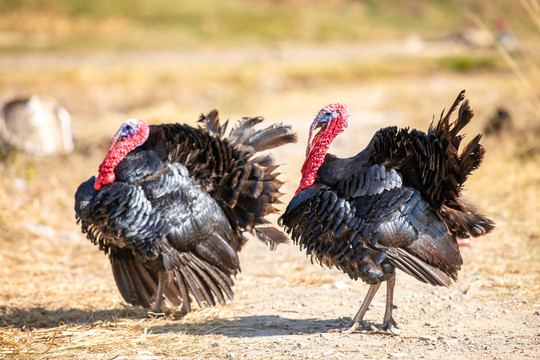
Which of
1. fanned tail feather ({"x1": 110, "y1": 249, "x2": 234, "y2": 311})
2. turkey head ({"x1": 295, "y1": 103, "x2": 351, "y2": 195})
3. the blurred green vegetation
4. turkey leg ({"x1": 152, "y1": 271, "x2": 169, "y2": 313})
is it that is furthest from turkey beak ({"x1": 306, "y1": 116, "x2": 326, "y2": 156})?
the blurred green vegetation

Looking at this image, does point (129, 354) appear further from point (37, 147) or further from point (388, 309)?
point (37, 147)

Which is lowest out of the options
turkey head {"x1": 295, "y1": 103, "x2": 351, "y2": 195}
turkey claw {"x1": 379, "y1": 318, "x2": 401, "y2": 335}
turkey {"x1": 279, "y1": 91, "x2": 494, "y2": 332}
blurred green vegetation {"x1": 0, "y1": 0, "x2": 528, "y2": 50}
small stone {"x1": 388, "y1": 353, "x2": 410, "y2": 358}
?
small stone {"x1": 388, "y1": 353, "x2": 410, "y2": 358}

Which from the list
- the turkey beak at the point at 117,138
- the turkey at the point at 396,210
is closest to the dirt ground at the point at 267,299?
the turkey at the point at 396,210

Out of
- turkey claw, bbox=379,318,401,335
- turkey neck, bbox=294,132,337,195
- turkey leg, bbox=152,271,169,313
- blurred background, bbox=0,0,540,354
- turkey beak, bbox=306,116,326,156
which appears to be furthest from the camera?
blurred background, bbox=0,0,540,354

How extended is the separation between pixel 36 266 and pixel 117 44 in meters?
28.0

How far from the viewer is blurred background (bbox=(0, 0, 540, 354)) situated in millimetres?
7156

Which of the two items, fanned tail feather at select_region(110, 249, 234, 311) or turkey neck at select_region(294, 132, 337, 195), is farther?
fanned tail feather at select_region(110, 249, 234, 311)

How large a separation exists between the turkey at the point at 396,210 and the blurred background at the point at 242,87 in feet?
4.26

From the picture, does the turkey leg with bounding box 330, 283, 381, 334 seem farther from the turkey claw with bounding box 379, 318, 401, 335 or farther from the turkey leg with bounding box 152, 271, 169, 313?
the turkey leg with bounding box 152, 271, 169, 313

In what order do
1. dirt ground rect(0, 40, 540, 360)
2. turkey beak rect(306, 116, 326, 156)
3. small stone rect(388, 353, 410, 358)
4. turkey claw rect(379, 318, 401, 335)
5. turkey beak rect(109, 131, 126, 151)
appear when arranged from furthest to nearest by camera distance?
turkey beak rect(109, 131, 126, 151), turkey beak rect(306, 116, 326, 156), turkey claw rect(379, 318, 401, 335), dirt ground rect(0, 40, 540, 360), small stone rect(388, 353, 410, 358)

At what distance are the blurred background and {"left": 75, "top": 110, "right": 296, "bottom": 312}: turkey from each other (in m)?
0.98

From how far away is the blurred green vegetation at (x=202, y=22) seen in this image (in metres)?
35.2

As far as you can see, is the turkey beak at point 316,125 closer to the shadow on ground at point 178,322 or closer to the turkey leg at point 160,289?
the shadow on ground at point 178,322

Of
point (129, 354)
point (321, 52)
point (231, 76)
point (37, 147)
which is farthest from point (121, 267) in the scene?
point (321, 52)
